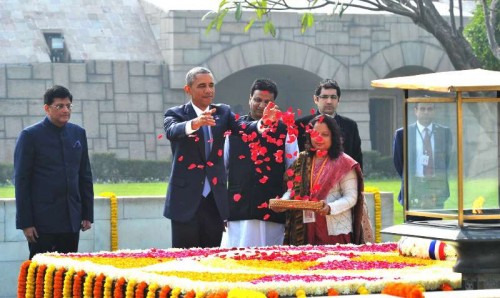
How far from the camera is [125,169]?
1078 inches

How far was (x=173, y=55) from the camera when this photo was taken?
2888 centimetres

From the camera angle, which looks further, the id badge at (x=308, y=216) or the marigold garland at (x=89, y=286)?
the id badge at (x=308, y=216)

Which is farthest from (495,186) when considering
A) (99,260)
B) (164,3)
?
(164,3)

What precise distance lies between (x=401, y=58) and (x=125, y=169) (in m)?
6.83

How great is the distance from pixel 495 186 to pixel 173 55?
21.9 meters

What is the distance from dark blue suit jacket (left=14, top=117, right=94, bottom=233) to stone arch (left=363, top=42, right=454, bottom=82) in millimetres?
20782

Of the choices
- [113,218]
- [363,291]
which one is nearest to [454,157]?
[363,291]

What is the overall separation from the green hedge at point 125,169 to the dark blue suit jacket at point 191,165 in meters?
17.9

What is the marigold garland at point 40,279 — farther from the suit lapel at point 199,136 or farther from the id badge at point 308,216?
the id badge at point 308,216

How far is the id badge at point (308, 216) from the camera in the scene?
9.02 metres

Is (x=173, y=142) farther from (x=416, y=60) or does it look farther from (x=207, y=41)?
(x=416, y=60)

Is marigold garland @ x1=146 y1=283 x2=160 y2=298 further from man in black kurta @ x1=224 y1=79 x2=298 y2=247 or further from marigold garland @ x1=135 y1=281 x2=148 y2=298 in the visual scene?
man in black kurta @ x1=224 y1=79 x2=298 y2=247

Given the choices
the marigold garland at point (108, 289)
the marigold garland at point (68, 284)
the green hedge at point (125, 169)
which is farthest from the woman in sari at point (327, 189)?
the green hedge at point (125, 169)

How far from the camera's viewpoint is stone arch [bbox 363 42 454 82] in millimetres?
30344
